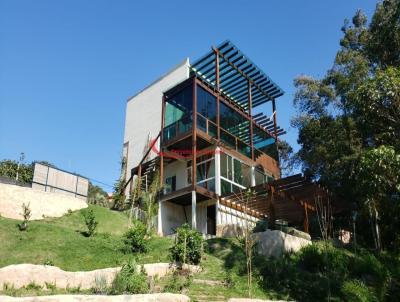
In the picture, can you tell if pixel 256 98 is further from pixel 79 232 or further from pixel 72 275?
pixel 72 275

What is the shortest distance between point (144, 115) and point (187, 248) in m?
19.7

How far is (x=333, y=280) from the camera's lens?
484 inches

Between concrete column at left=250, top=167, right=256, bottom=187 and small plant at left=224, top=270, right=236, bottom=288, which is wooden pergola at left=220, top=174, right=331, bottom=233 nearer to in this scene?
concrete column at left=250, top=167, right=256, bottom=187

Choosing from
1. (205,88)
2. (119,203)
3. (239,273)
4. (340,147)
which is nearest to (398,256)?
(239,273)

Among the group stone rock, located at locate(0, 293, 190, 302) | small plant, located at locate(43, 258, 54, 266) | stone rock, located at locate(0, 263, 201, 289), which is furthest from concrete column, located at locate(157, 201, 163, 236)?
stone rock, located at locate(0, 293, 190, 302)

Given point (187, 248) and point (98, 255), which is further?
point (98, 255)

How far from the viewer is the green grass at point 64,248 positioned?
1292cm

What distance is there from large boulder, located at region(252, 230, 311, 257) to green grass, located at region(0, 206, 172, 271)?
3.31 m

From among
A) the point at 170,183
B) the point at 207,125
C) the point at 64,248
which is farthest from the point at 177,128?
the point at 64,248

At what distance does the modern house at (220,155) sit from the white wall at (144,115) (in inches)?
66.2

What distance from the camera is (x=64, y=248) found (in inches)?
551

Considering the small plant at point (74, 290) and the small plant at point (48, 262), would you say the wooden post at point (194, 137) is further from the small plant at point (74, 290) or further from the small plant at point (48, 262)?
the small plant at point (74, 290)

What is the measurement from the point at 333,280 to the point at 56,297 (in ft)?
24.3

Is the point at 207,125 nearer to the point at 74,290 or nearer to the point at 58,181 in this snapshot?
the point at 58,181
